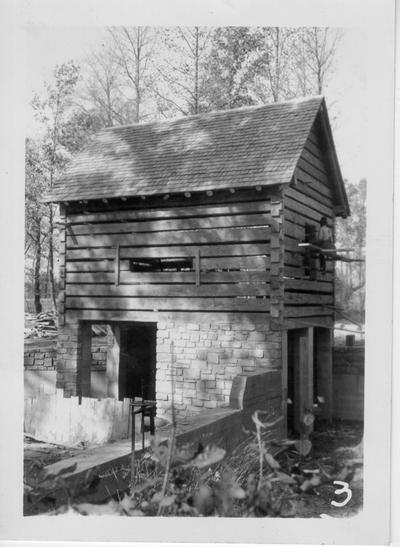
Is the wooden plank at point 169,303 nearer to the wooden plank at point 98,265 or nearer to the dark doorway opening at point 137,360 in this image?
the wooden plank at point 98,265

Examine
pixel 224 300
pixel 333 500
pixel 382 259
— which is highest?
pixel 382 259

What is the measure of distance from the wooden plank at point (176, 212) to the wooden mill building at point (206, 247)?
1cm

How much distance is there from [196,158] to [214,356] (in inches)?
96.5

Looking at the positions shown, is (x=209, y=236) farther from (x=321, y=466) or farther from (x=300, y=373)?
(x=321, y=466)

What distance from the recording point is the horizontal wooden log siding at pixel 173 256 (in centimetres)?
629

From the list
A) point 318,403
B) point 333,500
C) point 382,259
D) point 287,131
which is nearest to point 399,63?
point 382,259

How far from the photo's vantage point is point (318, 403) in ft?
22.7

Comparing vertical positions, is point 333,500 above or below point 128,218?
below

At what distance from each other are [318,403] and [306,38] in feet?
14.9

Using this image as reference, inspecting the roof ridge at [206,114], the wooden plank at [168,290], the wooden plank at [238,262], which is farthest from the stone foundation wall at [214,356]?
the roof ridge at [206,114]

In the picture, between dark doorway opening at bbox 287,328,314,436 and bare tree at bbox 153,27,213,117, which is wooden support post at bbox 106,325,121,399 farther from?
bare tree at bbox 153,27,213,117

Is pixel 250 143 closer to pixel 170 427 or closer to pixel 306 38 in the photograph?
pixel 306 38

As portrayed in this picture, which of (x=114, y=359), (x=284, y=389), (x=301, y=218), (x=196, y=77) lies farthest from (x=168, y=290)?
(x=196, y=77)

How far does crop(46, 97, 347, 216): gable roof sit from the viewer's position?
6098 millimetres
